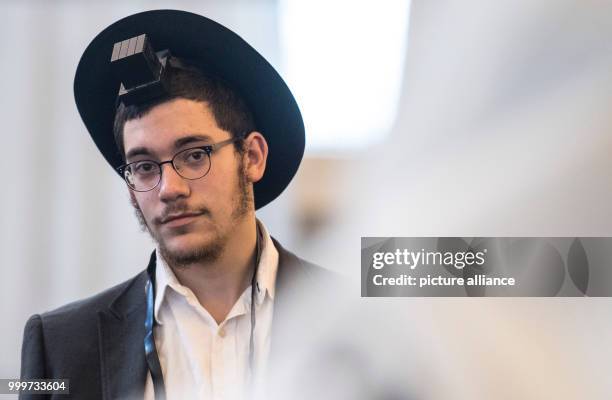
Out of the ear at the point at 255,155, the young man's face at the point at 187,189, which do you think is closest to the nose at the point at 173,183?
the young man's face at the point at 187,189

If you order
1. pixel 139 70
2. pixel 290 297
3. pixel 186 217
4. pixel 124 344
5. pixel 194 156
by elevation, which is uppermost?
pixel 139 70

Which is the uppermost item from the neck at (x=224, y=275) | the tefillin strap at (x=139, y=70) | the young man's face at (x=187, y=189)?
the tefillin strap at (x=139, y=70)

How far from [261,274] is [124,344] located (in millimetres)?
324

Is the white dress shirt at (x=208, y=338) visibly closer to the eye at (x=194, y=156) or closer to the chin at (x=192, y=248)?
the chin at (x=192, y=248)

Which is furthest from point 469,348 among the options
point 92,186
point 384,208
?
point 92,186

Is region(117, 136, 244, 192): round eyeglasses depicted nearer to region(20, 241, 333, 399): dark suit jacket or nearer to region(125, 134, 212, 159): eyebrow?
region(125, 134, 212, 159): eyebrow

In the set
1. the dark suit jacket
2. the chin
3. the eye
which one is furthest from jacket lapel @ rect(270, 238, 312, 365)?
the eye

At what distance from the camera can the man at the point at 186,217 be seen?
4.51 feet

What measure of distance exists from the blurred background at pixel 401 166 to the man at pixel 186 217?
0.04 metres

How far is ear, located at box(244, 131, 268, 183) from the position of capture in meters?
1.41

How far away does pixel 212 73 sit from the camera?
1.40 meters

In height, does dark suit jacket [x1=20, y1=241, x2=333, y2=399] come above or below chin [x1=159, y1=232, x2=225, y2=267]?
below

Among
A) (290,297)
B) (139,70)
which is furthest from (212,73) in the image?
(290,297)

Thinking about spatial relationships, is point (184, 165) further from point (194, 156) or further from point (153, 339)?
point (153, 339)
